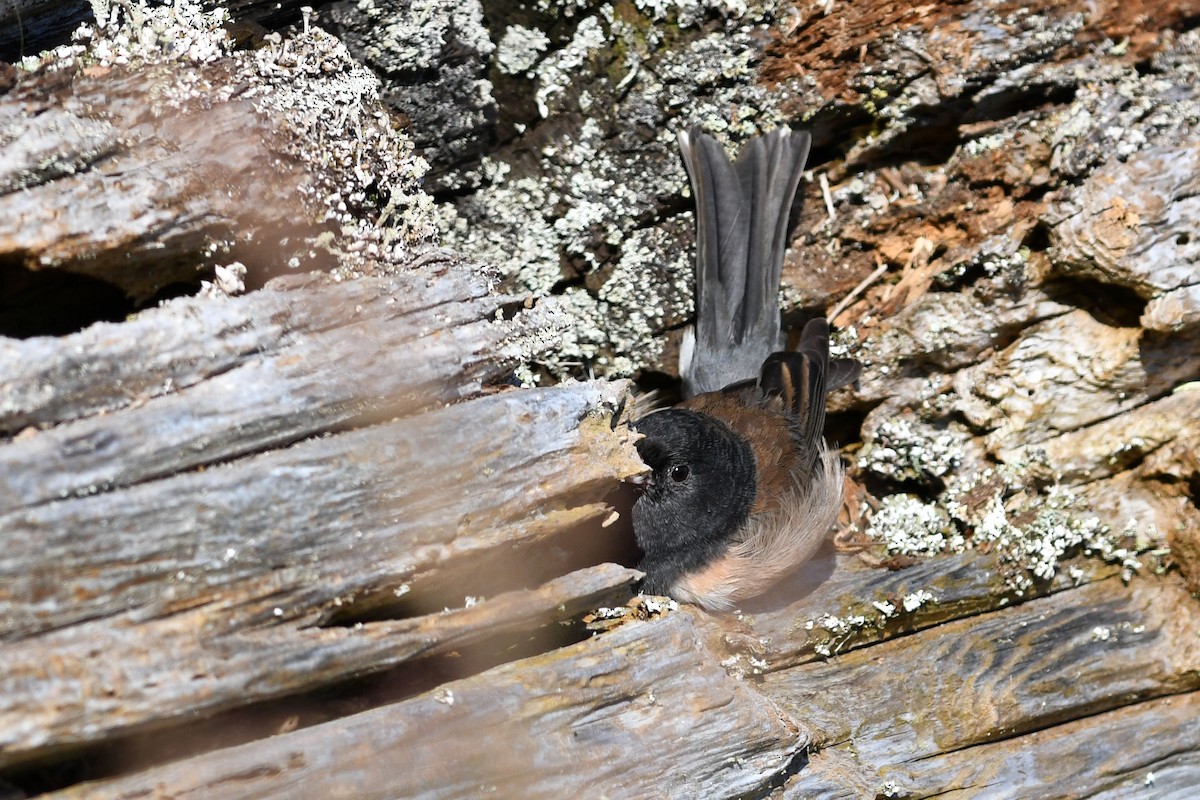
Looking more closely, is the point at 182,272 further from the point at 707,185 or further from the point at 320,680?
the point at 707,185

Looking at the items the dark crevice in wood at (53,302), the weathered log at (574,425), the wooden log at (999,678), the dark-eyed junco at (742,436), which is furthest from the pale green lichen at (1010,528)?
the dark crevice in wood at (53,302)

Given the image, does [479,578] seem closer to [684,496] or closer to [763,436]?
[684,496]

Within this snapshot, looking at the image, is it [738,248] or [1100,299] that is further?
[738,248]

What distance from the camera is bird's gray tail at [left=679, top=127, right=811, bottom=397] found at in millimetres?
3871

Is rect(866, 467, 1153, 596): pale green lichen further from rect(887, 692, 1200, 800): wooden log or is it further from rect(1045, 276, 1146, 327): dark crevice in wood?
rect(1045, 276, 1146, 327): dark crevice in wood

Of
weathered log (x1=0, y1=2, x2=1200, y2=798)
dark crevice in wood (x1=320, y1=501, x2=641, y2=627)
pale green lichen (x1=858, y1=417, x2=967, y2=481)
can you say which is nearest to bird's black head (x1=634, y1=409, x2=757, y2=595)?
weathered log (x1=0, y1=2, x2=1200, y2=798)

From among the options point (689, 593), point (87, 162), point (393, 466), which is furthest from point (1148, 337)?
point (87, 162)

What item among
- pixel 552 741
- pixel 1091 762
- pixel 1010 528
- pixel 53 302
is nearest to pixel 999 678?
pixel 1091 762

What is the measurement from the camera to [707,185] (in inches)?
153

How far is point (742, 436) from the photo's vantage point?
4.22 meters

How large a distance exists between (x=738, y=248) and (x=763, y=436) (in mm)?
846

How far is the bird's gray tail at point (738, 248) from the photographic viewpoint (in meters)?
3.87

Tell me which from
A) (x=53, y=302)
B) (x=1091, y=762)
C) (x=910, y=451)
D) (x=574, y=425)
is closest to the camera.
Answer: (x=53, y=302)

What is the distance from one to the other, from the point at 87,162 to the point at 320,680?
5.01 feet
